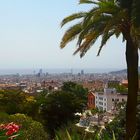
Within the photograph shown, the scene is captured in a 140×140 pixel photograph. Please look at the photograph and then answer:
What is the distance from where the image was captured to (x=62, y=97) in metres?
32.0

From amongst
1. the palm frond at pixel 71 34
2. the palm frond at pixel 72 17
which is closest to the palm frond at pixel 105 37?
the palm frond at pixel 71 34

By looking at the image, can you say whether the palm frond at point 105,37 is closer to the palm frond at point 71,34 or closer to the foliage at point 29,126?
the palm frond at point 71,34

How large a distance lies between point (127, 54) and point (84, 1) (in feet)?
7.81

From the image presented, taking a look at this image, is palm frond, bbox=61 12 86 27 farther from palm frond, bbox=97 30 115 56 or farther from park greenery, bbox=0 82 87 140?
park greenery, bbox=0 82 87 140

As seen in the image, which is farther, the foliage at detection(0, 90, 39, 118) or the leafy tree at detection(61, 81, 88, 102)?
the leafy tree at detection(61, 81, 88, 102)

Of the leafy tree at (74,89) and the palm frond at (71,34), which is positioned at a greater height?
the palm frond at (71,34)

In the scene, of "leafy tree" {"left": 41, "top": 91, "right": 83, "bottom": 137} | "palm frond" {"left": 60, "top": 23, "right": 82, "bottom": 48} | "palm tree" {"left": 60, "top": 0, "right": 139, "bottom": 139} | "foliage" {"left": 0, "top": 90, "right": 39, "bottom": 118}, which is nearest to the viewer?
"palm tree" {"left": 60, "top": 0, "right": 139, "bottom": 139}

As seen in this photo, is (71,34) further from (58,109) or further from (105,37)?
(58,109)

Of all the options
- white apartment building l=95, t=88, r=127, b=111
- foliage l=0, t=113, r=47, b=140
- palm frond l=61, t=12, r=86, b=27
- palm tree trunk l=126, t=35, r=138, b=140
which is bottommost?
white apartment building l=95, t=88, r=127, b=111

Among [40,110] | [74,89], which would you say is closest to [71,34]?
[40,110]

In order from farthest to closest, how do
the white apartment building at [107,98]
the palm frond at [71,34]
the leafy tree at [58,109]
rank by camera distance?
the white apartment building at [107,98] < the leafy tree at [58,109] < the palm frond at [71,34]

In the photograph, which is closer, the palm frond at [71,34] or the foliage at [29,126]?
the foliage at [29,126]

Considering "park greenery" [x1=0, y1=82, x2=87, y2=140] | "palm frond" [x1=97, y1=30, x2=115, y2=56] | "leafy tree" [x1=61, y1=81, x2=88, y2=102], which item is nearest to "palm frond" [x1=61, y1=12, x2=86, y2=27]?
"palm frond" [x1=97, y1=30, x2=115, y2=56]

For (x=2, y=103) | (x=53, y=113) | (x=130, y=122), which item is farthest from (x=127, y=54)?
(x=53, y=113)
